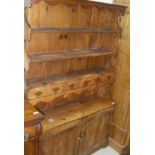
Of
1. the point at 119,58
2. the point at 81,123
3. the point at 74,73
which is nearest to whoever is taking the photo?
the point at 81,123

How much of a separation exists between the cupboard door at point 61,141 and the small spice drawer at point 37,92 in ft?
1.28

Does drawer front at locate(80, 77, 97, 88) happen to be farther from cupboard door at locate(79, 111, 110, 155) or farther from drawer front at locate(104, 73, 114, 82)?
cupboard door at locate(79, 111, 110, 155)

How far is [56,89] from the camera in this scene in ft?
6.66

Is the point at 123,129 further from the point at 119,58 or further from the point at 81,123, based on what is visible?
the point at 119,58

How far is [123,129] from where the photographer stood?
2.62m

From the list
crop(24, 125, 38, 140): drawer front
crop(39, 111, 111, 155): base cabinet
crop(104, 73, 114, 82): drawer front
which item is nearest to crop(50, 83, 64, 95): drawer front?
crop(39, 111, 111, 155): base cabinet

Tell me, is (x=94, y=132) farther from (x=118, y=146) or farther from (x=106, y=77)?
(x=106, y=77)

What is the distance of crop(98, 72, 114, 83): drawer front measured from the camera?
8.10ft

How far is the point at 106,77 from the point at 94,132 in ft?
2.47
